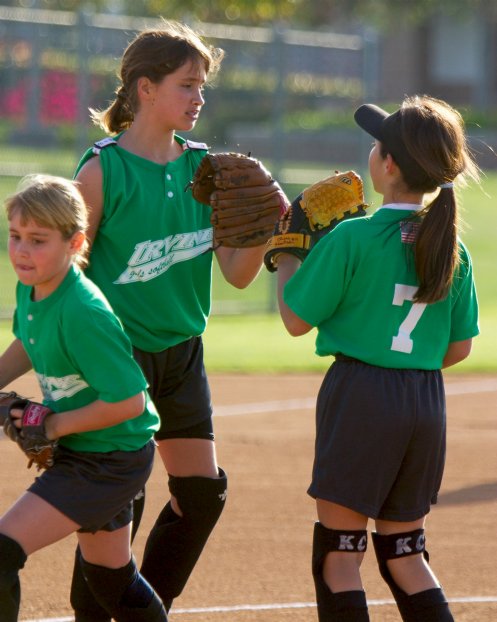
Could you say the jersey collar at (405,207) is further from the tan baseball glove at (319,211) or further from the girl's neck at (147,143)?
the girl's neck at (147,143)

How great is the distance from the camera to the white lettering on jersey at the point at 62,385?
338 centimetres

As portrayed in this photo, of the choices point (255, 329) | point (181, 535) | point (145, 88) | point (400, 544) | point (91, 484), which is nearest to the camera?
point (91, 484)

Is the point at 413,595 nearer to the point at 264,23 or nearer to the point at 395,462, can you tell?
the point at 395,462

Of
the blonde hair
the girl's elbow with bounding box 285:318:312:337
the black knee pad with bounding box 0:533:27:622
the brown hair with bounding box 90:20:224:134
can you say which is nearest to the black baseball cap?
the girl's elbow with bounding box 285:318:312:337

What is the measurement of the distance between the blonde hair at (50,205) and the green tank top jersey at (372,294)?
653mm

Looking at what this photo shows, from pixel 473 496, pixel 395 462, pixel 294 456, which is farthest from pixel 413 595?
pixel 294 456

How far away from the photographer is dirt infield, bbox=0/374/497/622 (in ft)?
14.7

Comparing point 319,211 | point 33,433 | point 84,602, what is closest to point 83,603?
point 84,602

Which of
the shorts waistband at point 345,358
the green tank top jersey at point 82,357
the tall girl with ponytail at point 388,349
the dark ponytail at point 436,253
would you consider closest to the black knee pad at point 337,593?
the tall girl with ponytail at point 388,349

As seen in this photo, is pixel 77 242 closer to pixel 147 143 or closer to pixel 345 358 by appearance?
pixel 147 143

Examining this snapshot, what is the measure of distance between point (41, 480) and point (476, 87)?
44484 millimetres

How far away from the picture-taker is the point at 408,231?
351cm

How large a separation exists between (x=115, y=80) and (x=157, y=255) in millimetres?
10232

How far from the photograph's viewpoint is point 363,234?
348 cm
